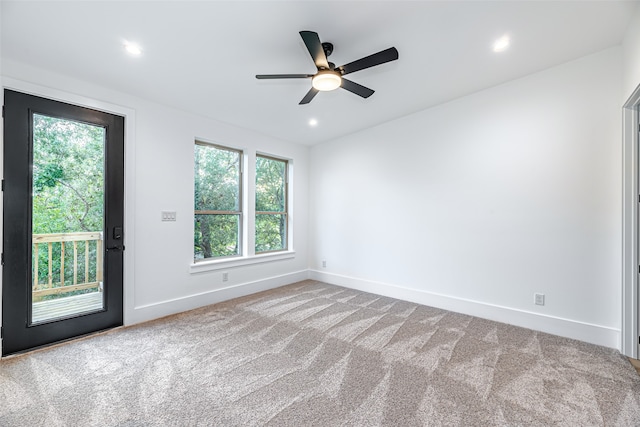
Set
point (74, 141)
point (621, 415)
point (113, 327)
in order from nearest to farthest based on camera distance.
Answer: point (621, 415), point (74, 141), point (113, 327)

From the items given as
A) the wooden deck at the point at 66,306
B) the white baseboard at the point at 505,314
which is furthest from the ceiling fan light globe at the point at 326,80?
the wooden deck at the point at 66,306

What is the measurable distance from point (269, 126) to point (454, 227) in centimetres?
306

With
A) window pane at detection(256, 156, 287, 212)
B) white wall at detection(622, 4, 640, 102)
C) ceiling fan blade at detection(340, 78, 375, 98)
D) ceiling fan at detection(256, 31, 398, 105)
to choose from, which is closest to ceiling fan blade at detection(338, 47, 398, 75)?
ceiling fan at detection(256, 31, 398, 105)

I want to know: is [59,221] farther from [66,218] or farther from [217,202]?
[217,202]

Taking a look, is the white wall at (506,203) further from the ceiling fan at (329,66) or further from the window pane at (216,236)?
the window pane at (216,236)

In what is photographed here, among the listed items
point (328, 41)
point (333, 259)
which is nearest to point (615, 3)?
point (328, 41)

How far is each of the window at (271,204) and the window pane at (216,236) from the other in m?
0.45

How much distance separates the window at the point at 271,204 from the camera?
4715 mm

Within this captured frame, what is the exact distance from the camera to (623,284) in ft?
8.27

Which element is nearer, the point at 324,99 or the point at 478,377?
the point at 478,377

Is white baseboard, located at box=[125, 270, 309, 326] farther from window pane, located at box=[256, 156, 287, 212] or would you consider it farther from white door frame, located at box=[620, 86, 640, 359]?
white door frame, located at box=[620, 86, 640, 359]

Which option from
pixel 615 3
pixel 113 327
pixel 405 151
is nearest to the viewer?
pixel 615 3

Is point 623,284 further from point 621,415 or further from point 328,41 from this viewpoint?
point 328,41

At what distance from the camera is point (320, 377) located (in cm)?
214
